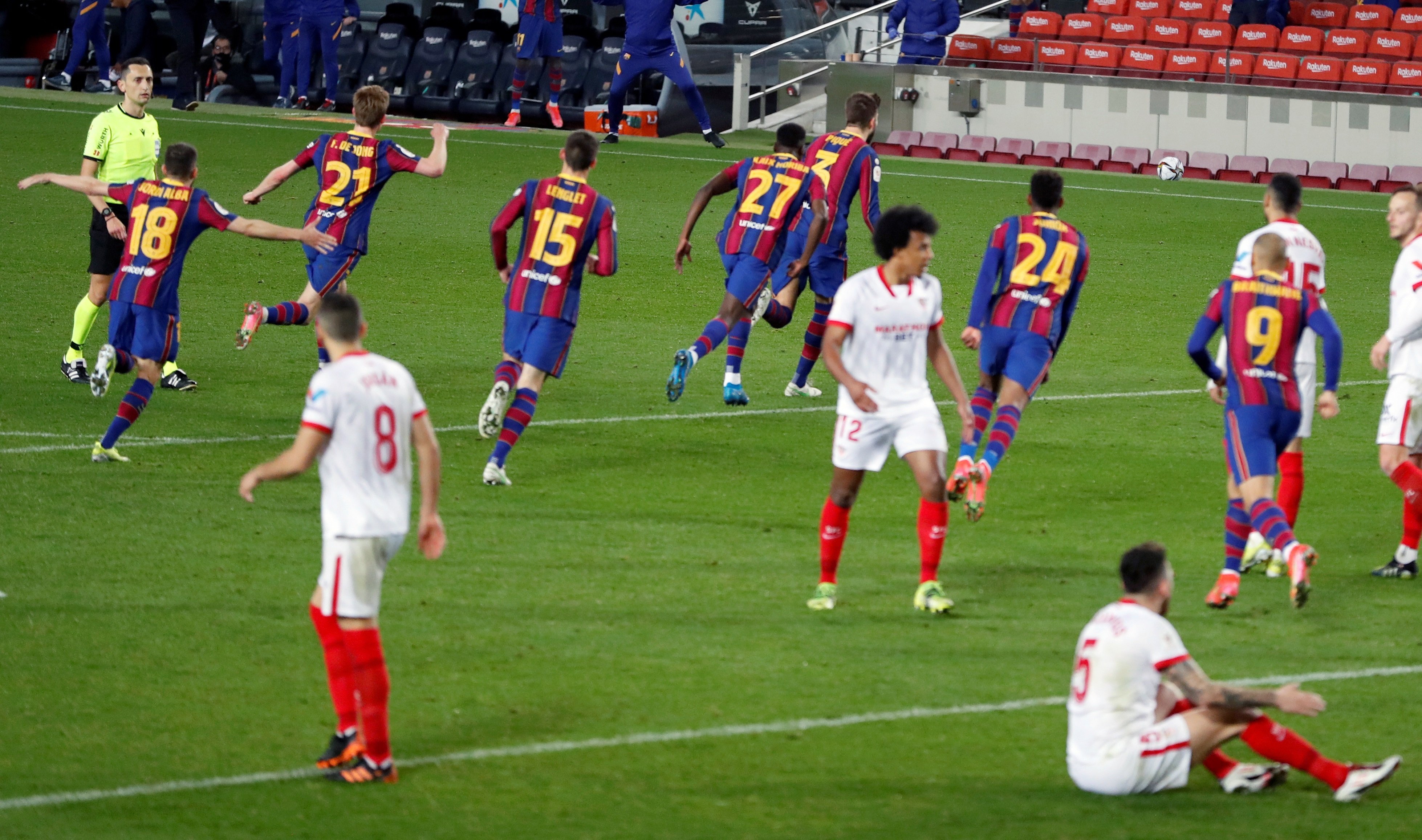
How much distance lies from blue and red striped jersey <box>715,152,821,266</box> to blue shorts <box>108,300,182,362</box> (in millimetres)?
4075

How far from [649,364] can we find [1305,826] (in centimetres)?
991

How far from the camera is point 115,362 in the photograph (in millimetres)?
11867

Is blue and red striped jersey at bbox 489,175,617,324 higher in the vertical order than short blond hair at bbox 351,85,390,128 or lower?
lower

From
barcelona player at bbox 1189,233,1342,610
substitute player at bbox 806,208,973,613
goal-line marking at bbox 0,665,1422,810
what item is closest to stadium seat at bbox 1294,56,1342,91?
barcelona player at bbox 1189,233,1342,610

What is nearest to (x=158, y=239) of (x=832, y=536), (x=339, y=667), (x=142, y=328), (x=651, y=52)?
(x=142, y=328)

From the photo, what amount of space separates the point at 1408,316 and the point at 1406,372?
30 cm

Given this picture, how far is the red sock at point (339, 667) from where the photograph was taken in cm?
648

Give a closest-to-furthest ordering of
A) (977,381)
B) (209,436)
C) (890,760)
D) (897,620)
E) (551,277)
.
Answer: (890,760), (897,620), (551,277), (209,436), (977,381)

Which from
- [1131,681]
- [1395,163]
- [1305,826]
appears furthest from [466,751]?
[1395,163]

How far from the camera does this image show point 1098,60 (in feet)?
91.8

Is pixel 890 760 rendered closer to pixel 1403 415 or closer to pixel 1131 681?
pixel 1131 681

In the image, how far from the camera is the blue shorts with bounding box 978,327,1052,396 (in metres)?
10.6

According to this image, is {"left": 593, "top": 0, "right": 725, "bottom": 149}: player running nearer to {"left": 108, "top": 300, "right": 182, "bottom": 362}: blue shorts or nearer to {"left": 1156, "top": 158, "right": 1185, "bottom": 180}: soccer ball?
{"left": 1156, "top": 158, "right": 1185, "bottom": 180}: soccer ball

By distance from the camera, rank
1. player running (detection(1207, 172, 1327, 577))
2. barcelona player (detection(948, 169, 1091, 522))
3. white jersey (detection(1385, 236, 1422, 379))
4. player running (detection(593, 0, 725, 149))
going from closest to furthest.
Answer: player running (detection(1207, 172, 1327, 577)) < white jersey (detection(1385, 236, 1422, 379)) < barcelona player (detection(948, 169, 1091, 522)) < player running (detection(593, 0, 725, 149))
